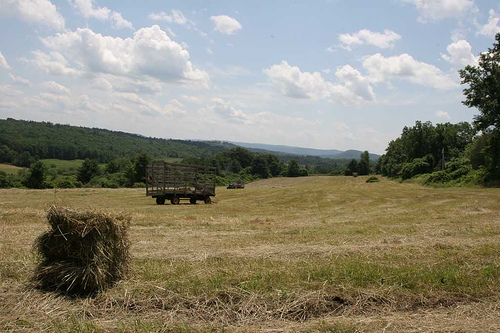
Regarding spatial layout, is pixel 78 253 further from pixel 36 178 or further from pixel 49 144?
pixel 49 144

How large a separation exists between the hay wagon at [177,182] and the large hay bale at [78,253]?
66.0ft

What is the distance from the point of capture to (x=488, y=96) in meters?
38.5

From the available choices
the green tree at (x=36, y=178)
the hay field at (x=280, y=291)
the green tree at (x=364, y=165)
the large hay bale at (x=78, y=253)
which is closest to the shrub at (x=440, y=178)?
the hay field at (x=280, y=291)

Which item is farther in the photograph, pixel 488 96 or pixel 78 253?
pixel 488 96

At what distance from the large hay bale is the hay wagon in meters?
20.1

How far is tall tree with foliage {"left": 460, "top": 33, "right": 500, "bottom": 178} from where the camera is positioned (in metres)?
37.9

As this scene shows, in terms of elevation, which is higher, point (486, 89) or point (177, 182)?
point (486, 89)

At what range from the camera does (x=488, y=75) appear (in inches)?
1531

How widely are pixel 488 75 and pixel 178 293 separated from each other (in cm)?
4309

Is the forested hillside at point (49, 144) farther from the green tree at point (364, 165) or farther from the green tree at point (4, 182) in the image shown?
the green tree at point (364, 165)

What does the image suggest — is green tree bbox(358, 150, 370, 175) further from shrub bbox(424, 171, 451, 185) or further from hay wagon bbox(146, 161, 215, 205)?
hay wagon bbox(146, 161, 215, 205)

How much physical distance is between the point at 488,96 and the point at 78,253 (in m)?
42.8

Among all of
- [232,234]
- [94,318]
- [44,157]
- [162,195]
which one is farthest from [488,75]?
[44,157]

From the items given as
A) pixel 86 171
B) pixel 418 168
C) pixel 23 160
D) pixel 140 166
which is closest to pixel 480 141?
pixel 418 168
